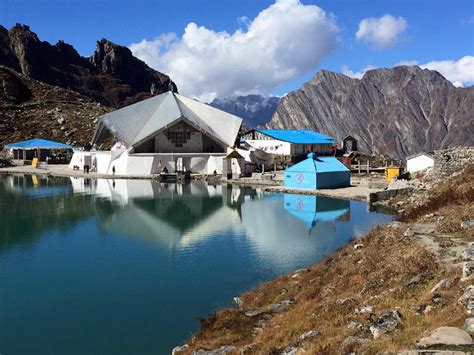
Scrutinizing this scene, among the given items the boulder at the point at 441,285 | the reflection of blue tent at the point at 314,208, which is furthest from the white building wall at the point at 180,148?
the boulder at the point at 441,285

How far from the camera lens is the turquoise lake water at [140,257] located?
1387 centimetres

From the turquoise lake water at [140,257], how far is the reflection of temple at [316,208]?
3.3 inches

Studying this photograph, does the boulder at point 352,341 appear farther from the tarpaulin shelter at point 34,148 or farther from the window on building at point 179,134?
the tarpaulin shelter at point 34,148

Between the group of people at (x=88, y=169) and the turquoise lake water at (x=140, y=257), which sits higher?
the group of people at (x=88, y=169)

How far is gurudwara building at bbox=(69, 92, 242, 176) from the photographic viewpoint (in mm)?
61812

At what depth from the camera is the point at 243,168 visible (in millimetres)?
58844

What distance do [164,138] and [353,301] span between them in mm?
57312

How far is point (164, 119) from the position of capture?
65812mm

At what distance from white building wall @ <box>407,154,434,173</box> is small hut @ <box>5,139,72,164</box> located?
58.9 metres

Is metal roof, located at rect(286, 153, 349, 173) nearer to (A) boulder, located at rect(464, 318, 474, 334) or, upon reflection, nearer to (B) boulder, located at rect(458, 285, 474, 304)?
(B) boulder, located at rect(458, 285, 474, 304)

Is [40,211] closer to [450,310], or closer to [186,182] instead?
[186,182]

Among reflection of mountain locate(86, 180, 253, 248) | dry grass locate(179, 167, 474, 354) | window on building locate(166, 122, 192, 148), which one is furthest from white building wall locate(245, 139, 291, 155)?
dry grass locate(179, 167, 474, 354)

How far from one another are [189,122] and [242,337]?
182ft

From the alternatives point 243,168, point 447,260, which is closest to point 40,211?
point 243,168
